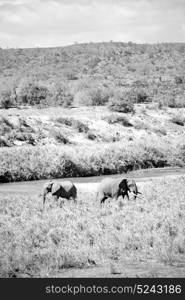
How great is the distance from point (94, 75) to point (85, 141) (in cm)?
3297

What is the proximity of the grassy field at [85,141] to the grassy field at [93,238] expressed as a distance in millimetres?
10562

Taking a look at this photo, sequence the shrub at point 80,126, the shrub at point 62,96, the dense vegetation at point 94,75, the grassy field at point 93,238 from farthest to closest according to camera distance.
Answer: the dense vegetation at point 94,75, the shrub at point 62,96, the shrub at point 80,126, the grassy field at point 93,238

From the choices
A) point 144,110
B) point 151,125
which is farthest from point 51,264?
point 144,110

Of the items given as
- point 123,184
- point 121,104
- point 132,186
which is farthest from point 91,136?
point 123,184

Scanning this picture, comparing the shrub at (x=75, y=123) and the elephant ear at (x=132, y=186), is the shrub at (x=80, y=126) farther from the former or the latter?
the elephant ear at (x=132, y=186)

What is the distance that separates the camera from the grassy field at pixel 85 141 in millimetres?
33094

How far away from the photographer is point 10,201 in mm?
22641

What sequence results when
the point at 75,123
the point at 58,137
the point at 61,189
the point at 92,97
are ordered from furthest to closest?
the point at 92,97 < the point at 75,123 < the point at 58,137 < the point at 61,189

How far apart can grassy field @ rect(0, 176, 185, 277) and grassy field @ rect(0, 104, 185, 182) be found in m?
10.6

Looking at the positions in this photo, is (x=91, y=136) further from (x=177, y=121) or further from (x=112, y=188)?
(x=112, y=188)

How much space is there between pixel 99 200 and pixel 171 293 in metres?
12.5

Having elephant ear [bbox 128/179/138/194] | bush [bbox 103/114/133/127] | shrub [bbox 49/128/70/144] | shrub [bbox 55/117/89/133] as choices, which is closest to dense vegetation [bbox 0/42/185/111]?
bush [bbox 103/114/133/127]

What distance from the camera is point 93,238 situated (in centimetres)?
1529

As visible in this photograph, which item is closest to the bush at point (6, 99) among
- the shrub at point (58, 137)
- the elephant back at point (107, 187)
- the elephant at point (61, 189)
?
the shrub at point (58, 137)
